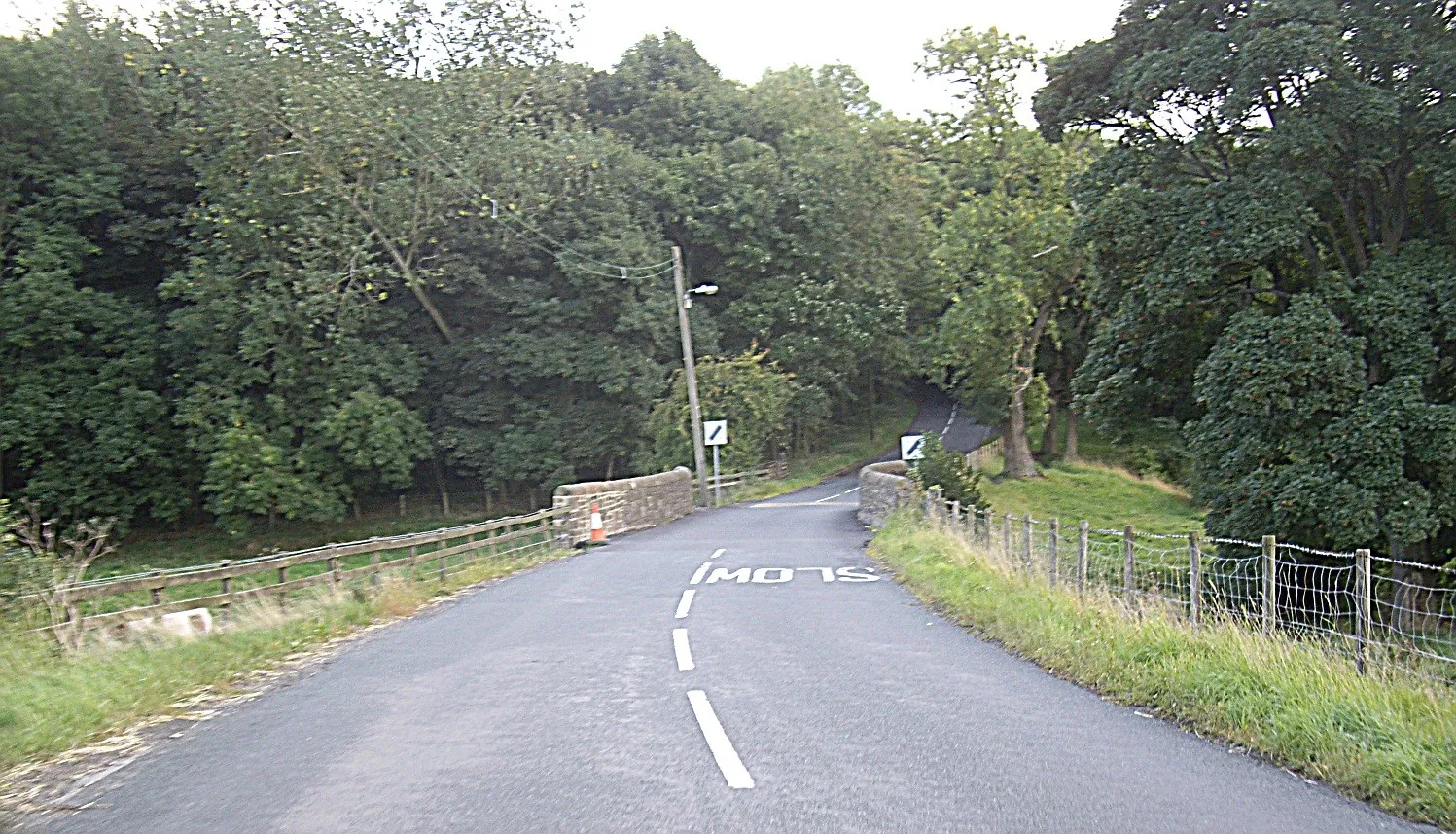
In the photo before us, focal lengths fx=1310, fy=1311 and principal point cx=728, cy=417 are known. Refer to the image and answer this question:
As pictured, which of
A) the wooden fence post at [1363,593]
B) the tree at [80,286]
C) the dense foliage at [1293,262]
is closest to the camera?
the wooden fence post at [1363,593]

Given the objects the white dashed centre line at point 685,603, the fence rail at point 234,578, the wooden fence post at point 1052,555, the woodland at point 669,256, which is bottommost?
the white dashed centre line at point 685,603

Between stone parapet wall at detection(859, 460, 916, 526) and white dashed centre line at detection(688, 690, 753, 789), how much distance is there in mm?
20088

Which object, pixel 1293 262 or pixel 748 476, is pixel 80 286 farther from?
pixel 1293 262

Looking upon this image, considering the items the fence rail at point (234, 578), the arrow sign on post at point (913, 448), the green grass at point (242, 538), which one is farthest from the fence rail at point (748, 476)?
the fence rail at point (234, 578)

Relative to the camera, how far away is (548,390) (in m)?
48.8

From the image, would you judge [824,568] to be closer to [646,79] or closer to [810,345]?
[810,345]

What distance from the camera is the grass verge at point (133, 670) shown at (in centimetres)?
847

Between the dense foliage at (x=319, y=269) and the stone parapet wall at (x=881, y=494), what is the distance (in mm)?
12886

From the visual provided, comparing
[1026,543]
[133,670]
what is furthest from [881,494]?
[133,670]

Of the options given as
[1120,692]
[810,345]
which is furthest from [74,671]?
[810,345]

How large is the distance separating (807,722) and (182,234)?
4029 centimetres

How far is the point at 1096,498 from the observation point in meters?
48.8

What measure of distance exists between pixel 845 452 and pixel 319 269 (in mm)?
33825

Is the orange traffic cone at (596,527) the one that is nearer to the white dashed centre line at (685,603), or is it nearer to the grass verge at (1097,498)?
the white dashed centre line at (685,603)
